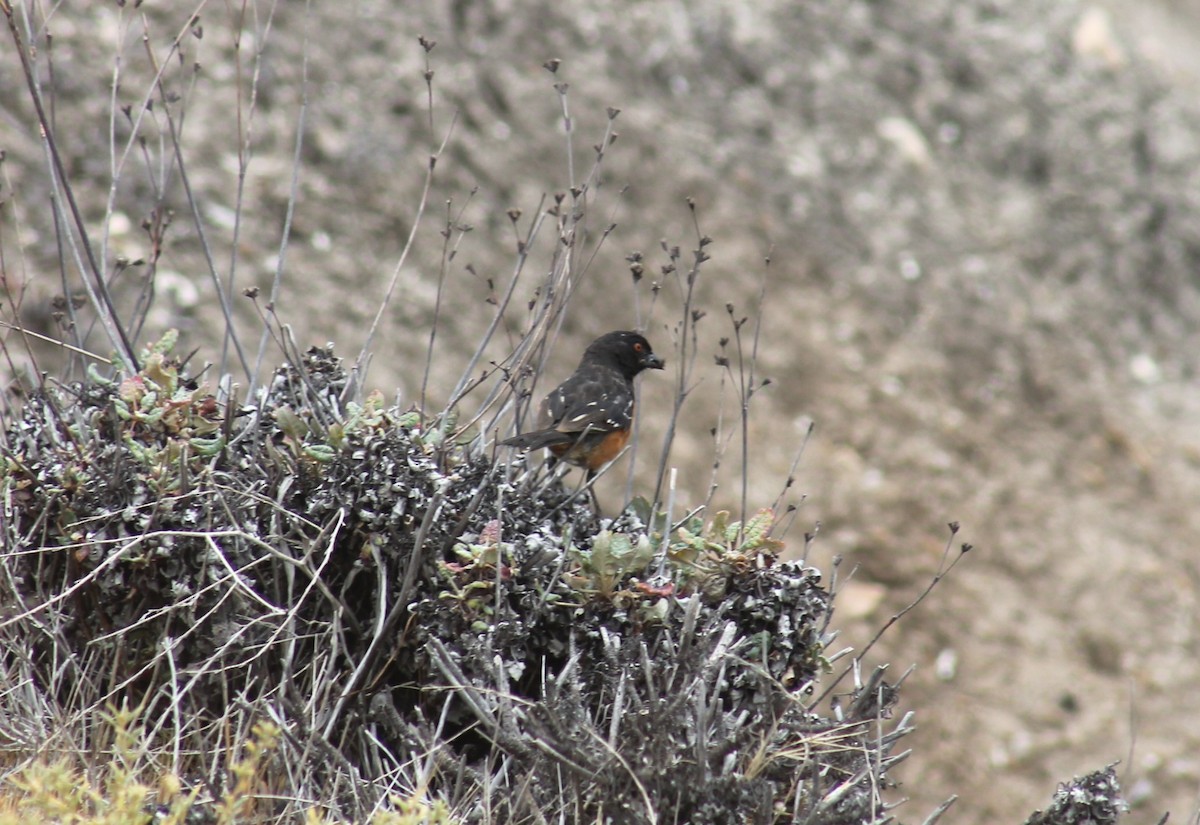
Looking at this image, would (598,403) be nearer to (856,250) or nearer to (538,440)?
(538,440)

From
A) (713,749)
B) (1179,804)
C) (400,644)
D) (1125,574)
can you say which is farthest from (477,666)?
(1125,574)

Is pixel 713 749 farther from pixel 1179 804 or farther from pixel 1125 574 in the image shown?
pixel 1125 574

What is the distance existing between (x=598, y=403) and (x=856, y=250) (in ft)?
19.1

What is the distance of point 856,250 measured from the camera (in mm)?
10812

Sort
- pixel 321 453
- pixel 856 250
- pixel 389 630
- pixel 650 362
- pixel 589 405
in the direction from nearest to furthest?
pixel 389 630 < pixel 321 453 < pixel 589 405 < pixel 650 362 < pixel 856 250

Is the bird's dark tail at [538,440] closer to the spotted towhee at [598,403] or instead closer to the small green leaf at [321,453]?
the spotted towhee at [598,403]

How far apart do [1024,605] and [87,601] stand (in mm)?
6885

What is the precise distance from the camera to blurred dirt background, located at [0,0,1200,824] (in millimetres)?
8562

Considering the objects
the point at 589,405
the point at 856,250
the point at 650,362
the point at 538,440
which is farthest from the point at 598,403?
the point at 856,250

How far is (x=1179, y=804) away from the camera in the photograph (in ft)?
26.9

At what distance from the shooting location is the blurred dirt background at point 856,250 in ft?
28.1

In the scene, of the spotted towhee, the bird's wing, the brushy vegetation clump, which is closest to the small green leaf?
the brushy vegetation clump

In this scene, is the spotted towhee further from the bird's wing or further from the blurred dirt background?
the blurred dirt background

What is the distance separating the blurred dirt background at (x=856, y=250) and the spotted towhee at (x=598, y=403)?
203 centimetres
